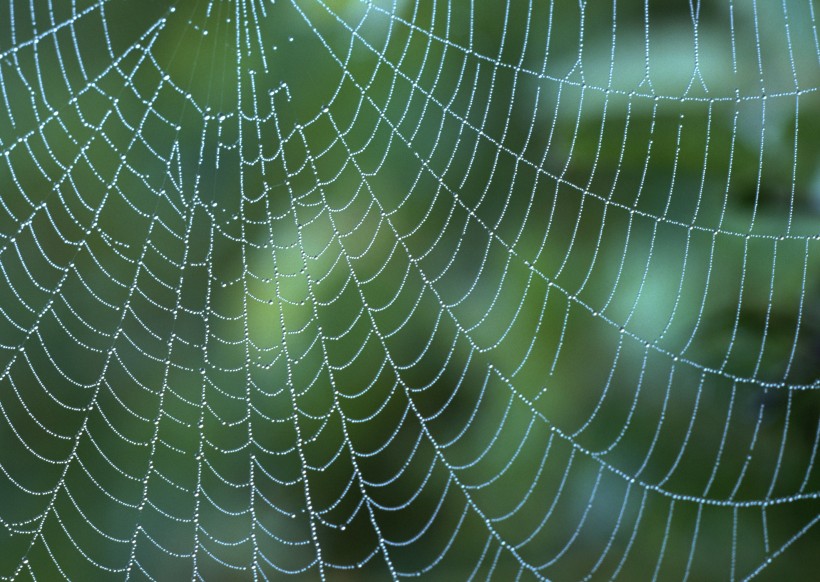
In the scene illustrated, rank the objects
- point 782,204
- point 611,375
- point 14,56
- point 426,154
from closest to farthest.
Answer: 1. point 782,204
2. point 611,375
3. point 426,154
4. point 14,56

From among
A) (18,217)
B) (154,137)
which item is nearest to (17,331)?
(18,217)

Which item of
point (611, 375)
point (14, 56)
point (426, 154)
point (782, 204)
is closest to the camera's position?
point (782, 204)

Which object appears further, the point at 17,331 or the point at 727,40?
the point at 17,331

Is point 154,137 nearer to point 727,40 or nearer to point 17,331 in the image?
point 17,331

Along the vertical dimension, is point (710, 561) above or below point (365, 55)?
below

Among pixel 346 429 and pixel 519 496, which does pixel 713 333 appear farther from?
pixel 346 429

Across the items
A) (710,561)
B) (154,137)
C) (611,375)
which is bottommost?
(710,561)
